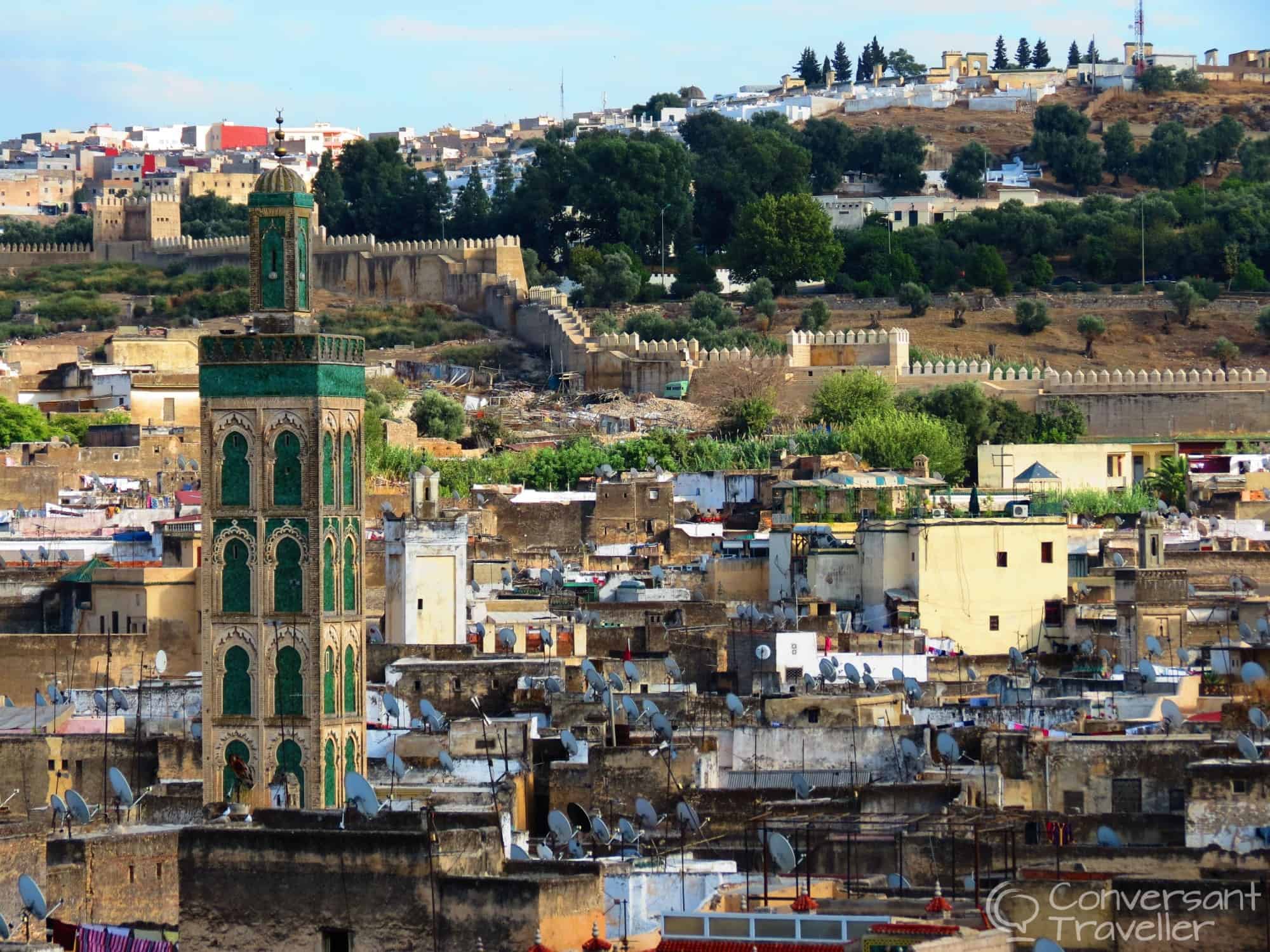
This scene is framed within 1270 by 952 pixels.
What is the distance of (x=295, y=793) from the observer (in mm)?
18969

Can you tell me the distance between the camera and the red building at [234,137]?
145 m

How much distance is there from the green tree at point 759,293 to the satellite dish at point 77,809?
5413cm

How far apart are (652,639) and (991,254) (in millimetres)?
47814

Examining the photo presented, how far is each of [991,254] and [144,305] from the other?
58.0 ft

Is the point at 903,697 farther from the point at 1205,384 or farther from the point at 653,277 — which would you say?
the point at 653,277

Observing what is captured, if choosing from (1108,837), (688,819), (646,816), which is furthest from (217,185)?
(1108,837)

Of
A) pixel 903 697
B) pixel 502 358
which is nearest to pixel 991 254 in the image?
pixel 502 358

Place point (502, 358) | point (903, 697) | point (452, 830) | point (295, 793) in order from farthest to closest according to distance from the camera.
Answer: point (502, 358), point (903, 697), point (295, 793), point (452, 830)

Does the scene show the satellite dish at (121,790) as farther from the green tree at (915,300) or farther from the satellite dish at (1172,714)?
the green tree at (915,300)

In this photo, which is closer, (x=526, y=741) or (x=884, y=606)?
(x=526, y=741)

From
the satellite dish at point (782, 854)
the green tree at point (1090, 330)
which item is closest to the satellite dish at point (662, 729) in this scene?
the satellite dish at point (782, 854)

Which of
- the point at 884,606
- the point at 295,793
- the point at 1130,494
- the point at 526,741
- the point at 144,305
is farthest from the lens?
the point at 144,305

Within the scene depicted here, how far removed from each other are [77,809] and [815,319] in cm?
5247

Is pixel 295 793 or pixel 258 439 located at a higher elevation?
pixel 258 439
